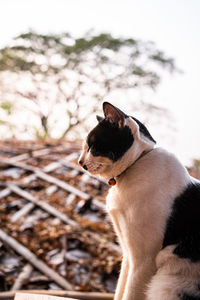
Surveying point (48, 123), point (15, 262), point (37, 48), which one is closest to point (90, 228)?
point (15, 262)

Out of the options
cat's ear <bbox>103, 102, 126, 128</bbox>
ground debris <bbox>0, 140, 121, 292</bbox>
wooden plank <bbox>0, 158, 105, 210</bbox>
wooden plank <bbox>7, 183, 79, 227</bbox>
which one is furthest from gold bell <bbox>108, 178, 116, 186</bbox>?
wooden plank <bbox>0, 158, 105, 210</bbox>

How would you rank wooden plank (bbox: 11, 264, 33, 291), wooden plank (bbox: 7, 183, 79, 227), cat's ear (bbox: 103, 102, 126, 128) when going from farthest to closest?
wooden plank (bbox: 7, 183, 79, 227) → wooden plank (bbox: 11, 264, 33, 291) → cat's ear (bbox: 103, 102, 126, 128)

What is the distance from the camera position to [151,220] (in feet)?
3.01

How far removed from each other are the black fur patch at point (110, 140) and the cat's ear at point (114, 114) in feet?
0.05

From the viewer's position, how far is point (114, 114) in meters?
1.04

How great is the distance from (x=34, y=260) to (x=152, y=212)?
3.15 feet

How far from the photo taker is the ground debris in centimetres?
159

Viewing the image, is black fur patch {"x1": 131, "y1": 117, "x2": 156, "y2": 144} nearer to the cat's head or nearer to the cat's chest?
the cat's head

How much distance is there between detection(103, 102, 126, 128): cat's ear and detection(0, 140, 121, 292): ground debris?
2.99ft

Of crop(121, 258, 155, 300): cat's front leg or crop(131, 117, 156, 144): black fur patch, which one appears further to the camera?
crop(131, 117, 156, 144): black fur patch

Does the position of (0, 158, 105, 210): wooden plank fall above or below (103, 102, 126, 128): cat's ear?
below

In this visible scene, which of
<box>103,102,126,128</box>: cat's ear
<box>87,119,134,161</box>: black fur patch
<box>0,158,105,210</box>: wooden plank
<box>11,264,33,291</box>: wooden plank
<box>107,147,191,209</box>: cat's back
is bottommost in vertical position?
<box>11,264,33,291</box>: wooden plank

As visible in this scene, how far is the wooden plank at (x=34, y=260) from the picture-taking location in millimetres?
1531

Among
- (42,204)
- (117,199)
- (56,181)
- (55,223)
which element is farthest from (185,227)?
(56,181)
